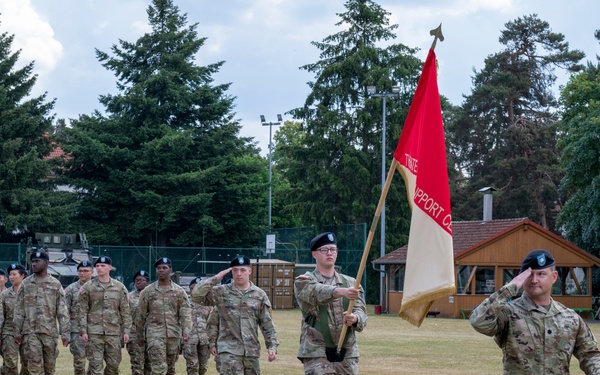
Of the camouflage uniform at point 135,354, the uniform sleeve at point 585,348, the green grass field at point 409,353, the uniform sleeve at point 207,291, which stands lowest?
the green grass field at point 409,353

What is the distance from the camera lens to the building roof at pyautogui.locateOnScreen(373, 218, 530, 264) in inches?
1794

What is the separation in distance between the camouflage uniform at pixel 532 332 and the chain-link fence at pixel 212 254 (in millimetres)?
41979

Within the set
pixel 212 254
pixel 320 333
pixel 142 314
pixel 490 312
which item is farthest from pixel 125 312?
pixel 212 254

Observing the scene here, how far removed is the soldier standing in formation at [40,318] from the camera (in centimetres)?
1577

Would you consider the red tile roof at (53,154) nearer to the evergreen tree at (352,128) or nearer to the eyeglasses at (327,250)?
the evergreen tree at (352,128)

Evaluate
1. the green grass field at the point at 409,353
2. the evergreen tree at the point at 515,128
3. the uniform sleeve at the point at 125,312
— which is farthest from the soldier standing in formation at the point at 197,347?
the evergreen tree at the point at 515,128

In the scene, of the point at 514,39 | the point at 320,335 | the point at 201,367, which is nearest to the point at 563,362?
the point at 320,335

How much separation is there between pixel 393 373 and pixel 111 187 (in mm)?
43796

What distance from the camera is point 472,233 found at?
4800cm

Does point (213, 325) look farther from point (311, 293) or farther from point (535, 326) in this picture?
point (535, 326)

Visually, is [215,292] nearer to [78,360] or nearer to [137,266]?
[78,360]

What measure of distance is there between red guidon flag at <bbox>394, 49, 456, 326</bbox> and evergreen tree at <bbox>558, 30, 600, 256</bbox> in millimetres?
35578

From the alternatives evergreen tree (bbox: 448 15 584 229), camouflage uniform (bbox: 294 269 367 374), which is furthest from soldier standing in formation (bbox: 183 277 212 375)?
evergreen tree (bbox: 448 15 584 229)

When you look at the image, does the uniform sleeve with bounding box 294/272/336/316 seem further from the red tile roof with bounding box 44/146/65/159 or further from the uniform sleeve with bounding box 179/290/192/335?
the red tile roof with bounding box 44/146/65/159
